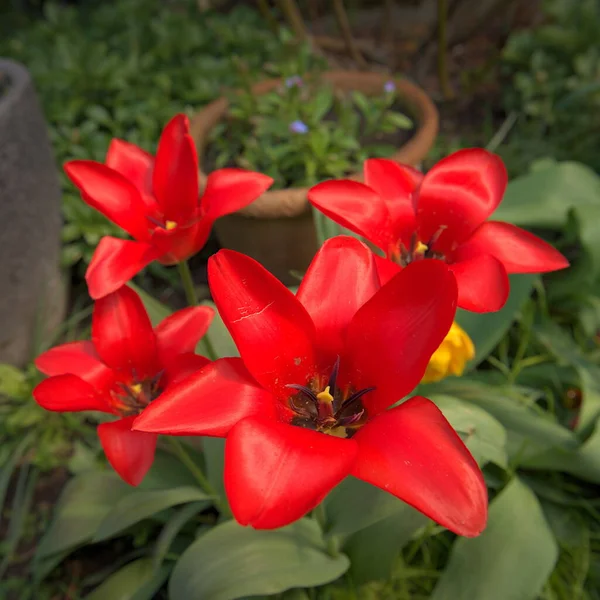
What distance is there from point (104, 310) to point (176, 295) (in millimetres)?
1254

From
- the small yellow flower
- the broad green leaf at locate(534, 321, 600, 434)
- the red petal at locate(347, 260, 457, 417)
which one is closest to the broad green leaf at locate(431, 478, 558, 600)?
the broad green leaf at locate(534, 321, 600, 434)

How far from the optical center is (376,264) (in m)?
0.68

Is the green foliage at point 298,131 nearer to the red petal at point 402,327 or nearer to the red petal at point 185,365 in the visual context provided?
the red petal at point 185,365

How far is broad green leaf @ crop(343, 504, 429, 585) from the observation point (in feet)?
3.06

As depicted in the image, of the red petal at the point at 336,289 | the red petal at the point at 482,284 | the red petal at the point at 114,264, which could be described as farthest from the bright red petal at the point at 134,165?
the red petal at the point at 482,284

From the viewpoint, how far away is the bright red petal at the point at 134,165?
0.87 m

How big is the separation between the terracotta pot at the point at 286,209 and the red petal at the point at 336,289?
88 centimetres

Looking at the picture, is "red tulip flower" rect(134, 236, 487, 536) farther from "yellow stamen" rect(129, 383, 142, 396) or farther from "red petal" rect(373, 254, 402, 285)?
"yellow stamen" rect(129, 383, 142, 396)

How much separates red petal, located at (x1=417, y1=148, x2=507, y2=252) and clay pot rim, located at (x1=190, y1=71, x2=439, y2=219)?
0.69 meters

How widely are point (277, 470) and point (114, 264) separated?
39 centimetres

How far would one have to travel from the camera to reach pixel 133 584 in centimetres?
115

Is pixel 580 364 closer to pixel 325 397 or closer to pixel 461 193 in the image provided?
pixel 461 193

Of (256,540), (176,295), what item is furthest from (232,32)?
(256,540)

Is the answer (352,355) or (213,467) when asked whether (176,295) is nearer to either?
(213,467)
